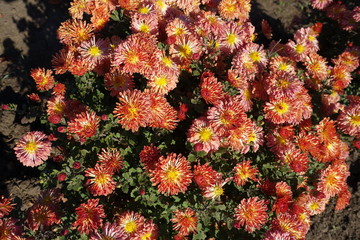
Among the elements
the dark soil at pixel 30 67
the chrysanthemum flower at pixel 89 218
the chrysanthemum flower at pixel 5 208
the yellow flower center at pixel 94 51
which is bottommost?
the dark soil at pixel 30 67

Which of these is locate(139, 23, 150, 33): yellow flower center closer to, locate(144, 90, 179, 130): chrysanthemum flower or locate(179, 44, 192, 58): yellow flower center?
locate(179, 44, 192, 58): yellow flower center

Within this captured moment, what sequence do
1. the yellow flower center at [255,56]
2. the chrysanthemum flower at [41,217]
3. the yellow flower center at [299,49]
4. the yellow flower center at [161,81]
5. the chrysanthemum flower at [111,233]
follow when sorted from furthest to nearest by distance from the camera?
the yellow flower center at [299,49] < the yellow flower center at [255,56] < the yellow flower center at [161,81] < the chrysanthemum flower at [41,217] < the chrysanthemum flower at [111,233]

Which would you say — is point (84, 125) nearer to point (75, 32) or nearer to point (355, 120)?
point (75, 32)

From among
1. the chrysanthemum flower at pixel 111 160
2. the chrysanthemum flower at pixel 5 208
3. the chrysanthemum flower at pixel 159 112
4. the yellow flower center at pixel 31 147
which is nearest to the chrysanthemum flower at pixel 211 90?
the chrysanthemum flower at pixel 159 112

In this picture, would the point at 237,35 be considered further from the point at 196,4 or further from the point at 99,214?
the point at 99,214

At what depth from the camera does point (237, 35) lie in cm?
286

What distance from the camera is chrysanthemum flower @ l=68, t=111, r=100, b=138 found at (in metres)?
2.17

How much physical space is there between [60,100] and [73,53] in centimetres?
43

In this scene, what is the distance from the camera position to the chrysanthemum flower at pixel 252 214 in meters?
2.24

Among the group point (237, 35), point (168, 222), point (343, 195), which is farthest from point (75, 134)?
point (343, 195)

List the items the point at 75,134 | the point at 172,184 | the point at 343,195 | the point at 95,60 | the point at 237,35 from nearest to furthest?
the point at 172,184
the point at 75,134
the point at 95,60
the point at 237,35
the point at 343,195

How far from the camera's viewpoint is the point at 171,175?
213 cm

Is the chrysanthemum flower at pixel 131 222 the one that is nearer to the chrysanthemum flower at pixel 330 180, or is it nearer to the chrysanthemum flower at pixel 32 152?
the chrysanthemum flower at pixel 32 152

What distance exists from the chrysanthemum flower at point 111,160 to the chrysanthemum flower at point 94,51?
2.48 feet
